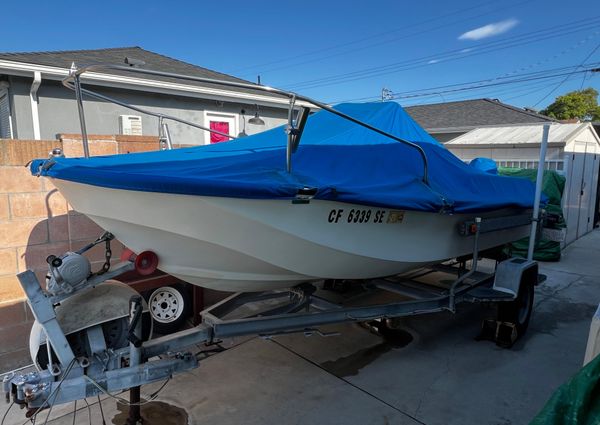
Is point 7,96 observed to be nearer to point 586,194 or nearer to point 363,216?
point 363,216

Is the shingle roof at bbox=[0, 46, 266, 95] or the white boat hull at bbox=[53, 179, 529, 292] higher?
the shingle roof at bbox=[0, 46, 266, 95]

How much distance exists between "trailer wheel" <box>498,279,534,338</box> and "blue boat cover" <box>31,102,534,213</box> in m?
0.90

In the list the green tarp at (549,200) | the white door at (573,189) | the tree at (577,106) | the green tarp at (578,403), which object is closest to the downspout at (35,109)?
the green tarp at (578,403)

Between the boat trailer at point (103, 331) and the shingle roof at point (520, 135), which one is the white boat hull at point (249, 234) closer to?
the boat trailer at point (103, 331)

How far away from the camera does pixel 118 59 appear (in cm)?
979

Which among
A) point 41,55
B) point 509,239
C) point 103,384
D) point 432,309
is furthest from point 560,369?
point 41,55

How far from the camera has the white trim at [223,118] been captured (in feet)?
32.2

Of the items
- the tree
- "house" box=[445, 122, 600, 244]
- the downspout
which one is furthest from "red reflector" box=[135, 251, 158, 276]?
the tree

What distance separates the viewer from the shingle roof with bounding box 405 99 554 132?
1408 centimetres

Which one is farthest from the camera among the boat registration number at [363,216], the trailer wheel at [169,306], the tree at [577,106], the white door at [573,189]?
the tree at [577,106]

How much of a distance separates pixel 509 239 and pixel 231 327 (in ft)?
12.0

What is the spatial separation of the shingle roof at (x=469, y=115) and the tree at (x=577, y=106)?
79.0 ft

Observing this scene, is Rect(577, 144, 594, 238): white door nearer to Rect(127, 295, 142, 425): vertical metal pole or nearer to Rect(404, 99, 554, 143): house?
Rect(404, 99, 554, 143): house

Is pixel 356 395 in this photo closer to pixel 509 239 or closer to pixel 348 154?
pixel 348 154
